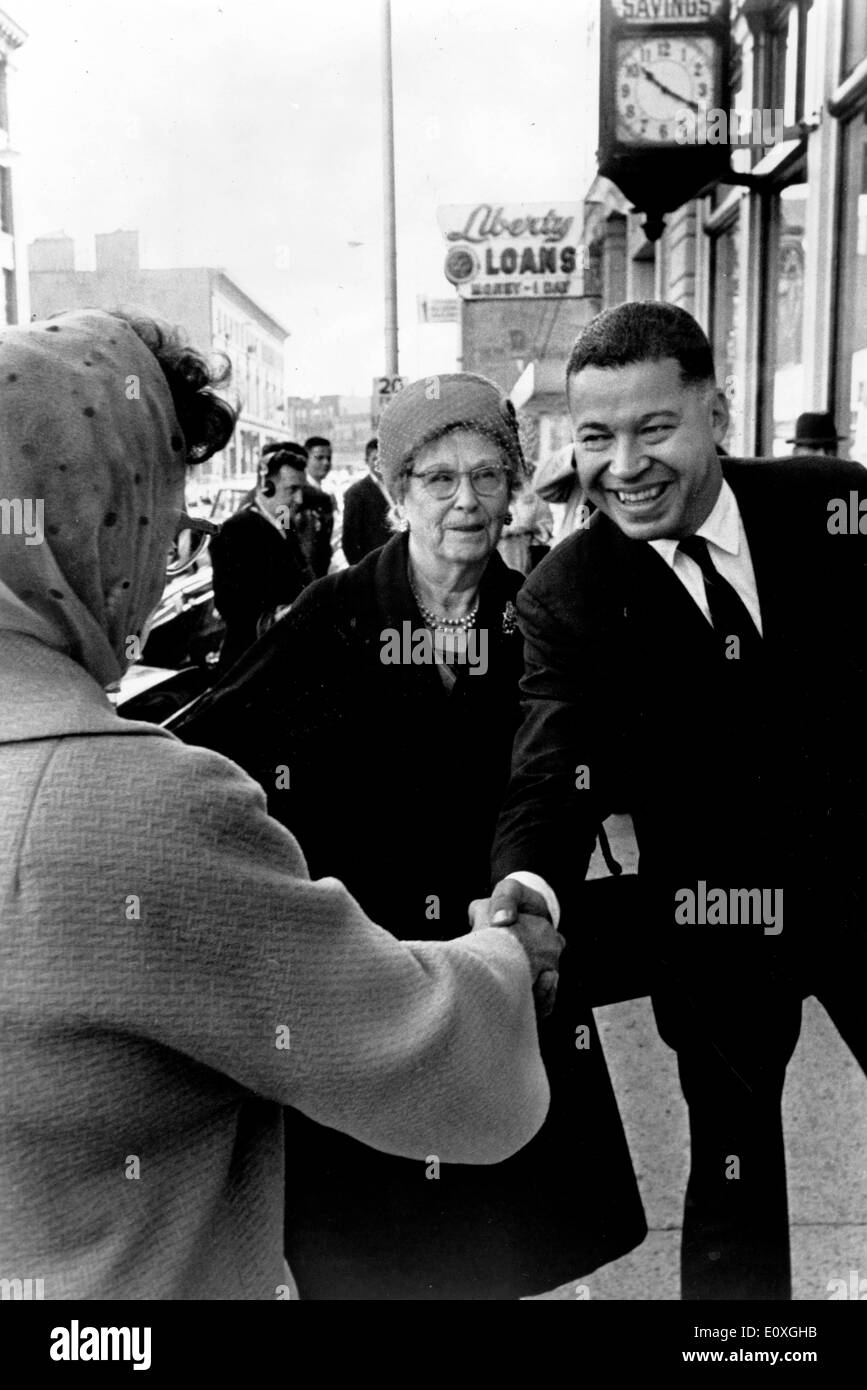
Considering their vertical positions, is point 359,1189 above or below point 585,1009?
below

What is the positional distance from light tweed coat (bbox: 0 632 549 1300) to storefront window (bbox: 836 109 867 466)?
4.53m

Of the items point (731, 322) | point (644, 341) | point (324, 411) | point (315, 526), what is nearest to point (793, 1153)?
point (644, 341)

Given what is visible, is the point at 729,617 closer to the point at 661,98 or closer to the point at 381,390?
the point at 661,98

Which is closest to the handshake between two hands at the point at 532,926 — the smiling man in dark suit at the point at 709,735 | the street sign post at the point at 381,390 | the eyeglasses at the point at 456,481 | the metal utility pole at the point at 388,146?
the smiling man in dark suit at the point at 709,735

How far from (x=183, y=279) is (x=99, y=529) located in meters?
1.35

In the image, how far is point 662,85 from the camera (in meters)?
3.80

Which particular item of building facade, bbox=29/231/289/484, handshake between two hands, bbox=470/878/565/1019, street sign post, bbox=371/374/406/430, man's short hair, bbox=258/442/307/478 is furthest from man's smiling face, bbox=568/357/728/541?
street sign post, bbox=371/374/406/430

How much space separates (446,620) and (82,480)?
1396 mm

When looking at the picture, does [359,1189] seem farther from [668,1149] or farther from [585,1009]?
[668,1149]

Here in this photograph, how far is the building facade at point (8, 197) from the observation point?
2057 mm
